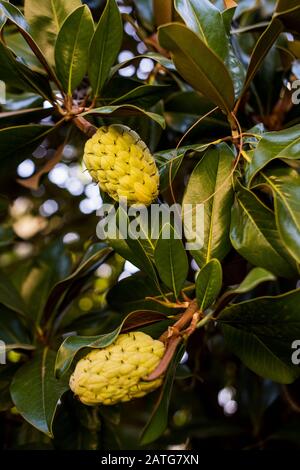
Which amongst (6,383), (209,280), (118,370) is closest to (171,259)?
(209,280)

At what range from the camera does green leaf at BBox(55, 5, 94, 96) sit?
89cm

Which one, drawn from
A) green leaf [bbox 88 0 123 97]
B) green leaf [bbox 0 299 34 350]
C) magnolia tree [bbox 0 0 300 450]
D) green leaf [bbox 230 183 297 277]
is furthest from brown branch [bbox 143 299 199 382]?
green leaf [bbox 0 299 34 350]

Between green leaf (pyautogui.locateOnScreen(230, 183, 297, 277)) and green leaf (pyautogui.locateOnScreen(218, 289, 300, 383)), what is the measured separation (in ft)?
0.14

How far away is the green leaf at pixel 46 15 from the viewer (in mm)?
995

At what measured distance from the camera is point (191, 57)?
79 cm

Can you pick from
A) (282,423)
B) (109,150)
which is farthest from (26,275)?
(282,423)

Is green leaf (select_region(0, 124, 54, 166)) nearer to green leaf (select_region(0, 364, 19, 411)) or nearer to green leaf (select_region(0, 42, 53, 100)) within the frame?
green leaf (select_region(0, 42, 53, 100))

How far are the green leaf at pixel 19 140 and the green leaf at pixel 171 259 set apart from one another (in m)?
0.28

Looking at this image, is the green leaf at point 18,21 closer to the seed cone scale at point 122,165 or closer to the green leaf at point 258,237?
the seed cone scale at point 122,165

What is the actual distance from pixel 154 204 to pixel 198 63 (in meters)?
0.21

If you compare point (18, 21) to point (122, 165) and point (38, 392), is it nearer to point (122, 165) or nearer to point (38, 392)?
point (122, 165)

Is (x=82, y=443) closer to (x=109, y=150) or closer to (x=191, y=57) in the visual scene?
(x=109, y=150)

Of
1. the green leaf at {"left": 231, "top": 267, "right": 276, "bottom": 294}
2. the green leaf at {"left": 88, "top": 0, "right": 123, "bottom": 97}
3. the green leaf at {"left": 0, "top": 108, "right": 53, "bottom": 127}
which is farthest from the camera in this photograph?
the green leaf at {"left": 0, "top": 108, "right": 53, "bottom": 127}

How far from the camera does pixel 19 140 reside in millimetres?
969
